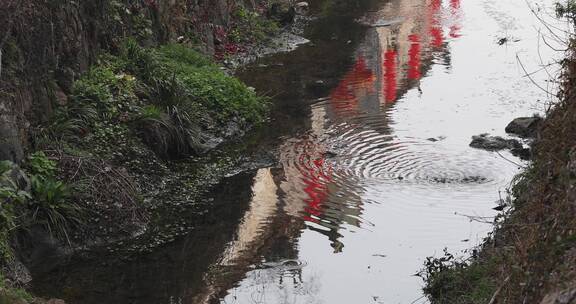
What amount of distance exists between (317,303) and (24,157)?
169 inches

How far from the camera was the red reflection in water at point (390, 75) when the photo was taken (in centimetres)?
1844

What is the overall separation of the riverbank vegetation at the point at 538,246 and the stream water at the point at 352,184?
0.48 m

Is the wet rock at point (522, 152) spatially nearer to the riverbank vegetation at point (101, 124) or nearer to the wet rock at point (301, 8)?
the riverbank vegetation at point (101, 124)

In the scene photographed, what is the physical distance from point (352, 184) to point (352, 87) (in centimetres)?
648

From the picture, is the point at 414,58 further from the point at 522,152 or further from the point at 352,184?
the point at 352,184

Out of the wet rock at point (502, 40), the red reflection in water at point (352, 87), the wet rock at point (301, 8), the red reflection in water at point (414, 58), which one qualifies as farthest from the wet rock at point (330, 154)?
the wet rock at point (301, 8)

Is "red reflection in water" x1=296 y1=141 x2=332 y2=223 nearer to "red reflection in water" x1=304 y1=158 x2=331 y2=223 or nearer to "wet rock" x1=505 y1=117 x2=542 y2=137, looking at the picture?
"red reflection in water" x1=304 y1=158 x2=331 y2=223

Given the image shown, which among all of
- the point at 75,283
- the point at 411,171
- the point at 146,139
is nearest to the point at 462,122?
the point at 411,171

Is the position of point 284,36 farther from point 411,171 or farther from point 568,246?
point 568,246

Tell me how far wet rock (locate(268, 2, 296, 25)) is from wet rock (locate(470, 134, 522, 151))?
11.1m

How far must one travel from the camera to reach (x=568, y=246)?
570cm

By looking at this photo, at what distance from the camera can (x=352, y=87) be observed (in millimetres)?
18859

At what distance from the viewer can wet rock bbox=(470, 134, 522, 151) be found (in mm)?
14266

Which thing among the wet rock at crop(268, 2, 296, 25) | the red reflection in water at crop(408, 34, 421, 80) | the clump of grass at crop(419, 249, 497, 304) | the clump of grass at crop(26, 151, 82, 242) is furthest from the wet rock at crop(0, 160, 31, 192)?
the wet rock at crop(268, 2, 296, 25)
